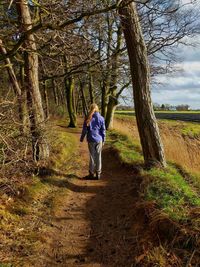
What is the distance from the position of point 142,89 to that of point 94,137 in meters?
1.80

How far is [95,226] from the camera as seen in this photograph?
7102 millimetres

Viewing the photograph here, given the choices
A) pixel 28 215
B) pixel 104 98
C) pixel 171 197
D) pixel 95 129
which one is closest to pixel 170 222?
pixel 171 197

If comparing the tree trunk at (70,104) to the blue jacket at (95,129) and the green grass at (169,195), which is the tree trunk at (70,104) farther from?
the green grass at (169,195)

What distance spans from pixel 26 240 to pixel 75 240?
76 centimetres

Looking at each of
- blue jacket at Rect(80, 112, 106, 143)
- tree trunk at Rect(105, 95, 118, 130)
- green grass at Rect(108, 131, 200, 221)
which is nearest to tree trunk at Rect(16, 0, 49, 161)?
blue jacket at Rect(80, 112, 106, 143)

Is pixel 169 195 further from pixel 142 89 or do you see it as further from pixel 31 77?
pixel 31 77

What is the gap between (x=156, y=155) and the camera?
1064 cm

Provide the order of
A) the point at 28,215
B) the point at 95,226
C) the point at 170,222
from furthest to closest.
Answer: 1. the point at 28,215
2. the point at 95,226
3. the point at 170,222

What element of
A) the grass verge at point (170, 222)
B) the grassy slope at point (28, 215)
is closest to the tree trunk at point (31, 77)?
the grassy slope at point (28, 215)

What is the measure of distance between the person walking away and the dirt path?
43 centimetres

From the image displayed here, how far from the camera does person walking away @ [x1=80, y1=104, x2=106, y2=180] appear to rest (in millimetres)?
10930

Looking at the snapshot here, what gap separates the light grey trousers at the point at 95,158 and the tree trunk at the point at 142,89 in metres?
1.23

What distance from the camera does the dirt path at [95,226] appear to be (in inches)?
227

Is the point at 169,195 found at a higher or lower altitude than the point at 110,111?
lower
